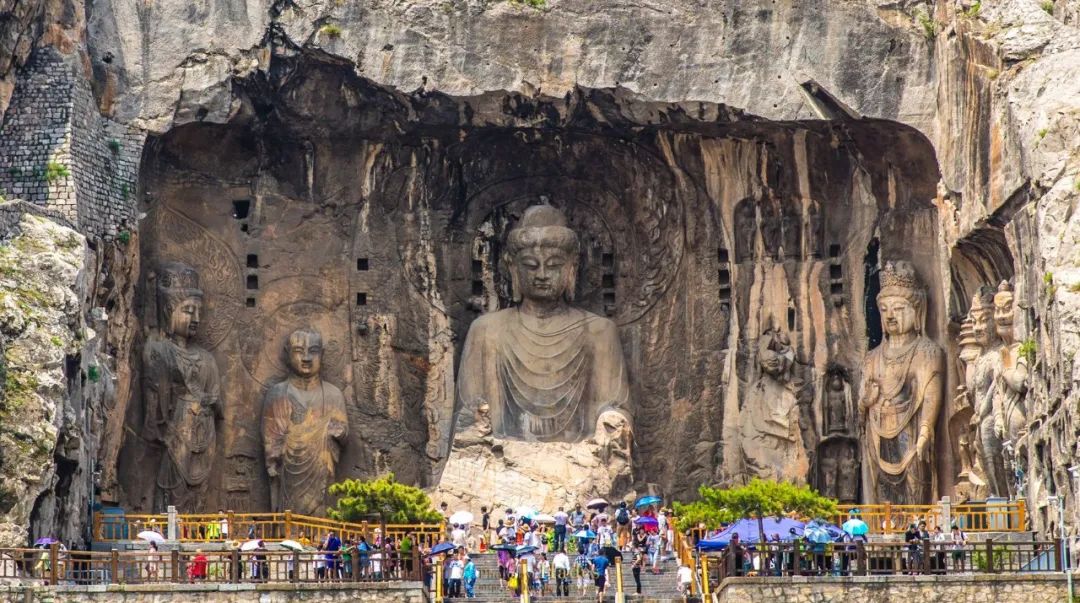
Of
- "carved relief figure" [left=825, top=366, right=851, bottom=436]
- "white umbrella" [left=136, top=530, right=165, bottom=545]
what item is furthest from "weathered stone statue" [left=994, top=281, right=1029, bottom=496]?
"white umbrella" [left=136, top=530, right=165, bottom=545]

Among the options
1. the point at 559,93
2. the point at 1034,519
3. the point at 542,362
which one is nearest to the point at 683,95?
the point at 559,93

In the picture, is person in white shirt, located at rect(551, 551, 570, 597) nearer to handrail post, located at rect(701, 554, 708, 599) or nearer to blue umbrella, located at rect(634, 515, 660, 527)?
handrail post, located at rect(701, 554, 708, 599)

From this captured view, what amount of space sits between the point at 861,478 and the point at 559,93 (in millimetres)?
7741

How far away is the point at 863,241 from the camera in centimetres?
5012

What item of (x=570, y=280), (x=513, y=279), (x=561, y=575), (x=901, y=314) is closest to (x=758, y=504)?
(x=561, y=575)

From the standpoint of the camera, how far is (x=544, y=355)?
166ft

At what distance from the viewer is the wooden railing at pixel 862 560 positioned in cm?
4003

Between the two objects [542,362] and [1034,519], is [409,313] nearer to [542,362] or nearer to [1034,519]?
[542,362]

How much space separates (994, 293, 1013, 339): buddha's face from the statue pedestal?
21.6 feet

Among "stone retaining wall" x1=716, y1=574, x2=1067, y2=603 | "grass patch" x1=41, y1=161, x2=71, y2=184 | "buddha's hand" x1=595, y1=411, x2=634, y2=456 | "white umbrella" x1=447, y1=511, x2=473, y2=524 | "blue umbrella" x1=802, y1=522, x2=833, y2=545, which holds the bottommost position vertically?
"stone retaining wall" x1=716, y1=574, x2=1067, y2=603

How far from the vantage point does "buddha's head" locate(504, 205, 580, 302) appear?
166 feet

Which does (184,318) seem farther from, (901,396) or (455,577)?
(901,396)

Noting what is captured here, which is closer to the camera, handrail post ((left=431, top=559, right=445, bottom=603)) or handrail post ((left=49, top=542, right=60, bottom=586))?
handrail post ((left=49, top=542, right=60, bottom=586))

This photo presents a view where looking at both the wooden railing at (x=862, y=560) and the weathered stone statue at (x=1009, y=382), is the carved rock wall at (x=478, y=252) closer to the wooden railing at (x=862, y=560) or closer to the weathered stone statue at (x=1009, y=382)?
the weathered stone statue at (x=1009, y=382)
